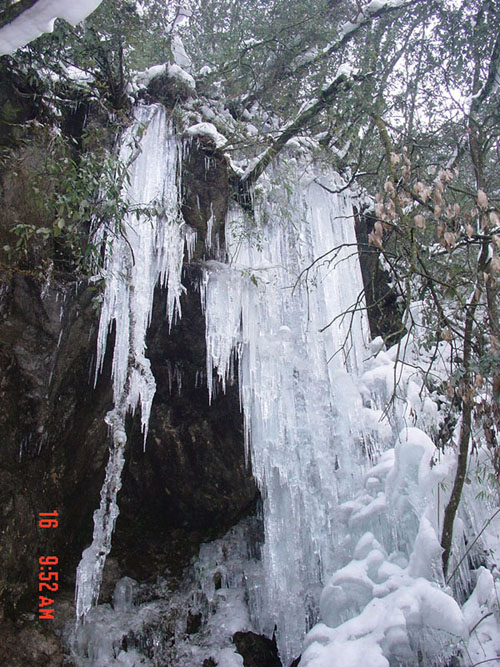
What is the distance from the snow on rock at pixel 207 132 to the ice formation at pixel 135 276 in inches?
8.6

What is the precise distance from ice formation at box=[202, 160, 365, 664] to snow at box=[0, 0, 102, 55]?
2.98 metres

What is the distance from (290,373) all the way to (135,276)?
1.87 meters

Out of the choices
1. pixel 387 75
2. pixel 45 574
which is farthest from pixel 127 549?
pixel 387 75

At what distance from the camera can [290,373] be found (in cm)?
517

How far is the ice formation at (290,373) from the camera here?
4.74 metres

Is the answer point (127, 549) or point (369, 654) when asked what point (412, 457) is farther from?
point (127, 549)

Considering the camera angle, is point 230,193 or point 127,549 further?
point 127,549

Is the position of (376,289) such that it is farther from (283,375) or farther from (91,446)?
(91,446)

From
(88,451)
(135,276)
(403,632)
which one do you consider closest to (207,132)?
(135,276)

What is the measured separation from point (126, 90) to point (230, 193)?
144 centimetres

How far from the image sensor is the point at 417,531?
147 inches

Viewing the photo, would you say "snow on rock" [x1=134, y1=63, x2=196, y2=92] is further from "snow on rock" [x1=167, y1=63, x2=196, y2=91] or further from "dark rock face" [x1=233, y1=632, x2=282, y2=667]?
"dark rock face" [x1=233, y1=632, x2=282, y2=667]

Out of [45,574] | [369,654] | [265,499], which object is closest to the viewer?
[369,654]
